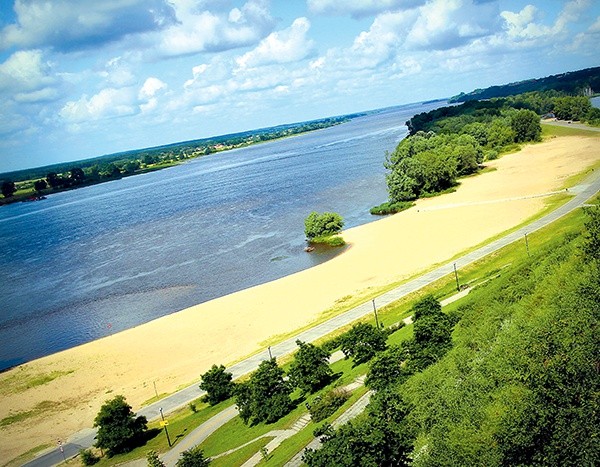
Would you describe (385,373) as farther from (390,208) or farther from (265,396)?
(390,208)

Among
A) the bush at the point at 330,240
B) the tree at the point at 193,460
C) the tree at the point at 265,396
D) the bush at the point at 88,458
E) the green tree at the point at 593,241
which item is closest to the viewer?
the tree at the point at 193,460

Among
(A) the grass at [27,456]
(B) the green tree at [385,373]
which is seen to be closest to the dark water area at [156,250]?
(A) the grass at [27,456]

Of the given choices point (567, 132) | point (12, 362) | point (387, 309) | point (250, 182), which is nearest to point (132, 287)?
point (12, 362)

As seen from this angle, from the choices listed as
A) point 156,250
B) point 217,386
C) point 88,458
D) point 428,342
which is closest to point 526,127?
point 156,250

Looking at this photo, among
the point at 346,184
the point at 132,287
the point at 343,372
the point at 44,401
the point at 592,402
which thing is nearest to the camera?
the point at 592,402

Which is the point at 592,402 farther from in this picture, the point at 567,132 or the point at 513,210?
the point at 567,132

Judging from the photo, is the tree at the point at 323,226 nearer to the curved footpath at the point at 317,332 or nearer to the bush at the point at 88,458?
the curved footpath at the point at 317,332

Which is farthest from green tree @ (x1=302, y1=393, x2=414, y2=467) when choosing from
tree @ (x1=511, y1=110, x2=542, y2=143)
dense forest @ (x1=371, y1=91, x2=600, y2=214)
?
tree @ (x1=511, y1=110, x2=542, y2=143)
